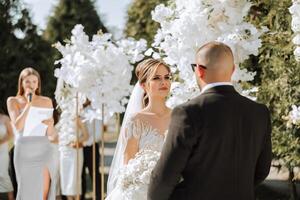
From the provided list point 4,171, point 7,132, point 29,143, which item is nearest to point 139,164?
point 29,143

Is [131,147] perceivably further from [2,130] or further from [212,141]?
[2,130]

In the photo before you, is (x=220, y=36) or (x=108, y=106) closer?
(x=220, y=36)

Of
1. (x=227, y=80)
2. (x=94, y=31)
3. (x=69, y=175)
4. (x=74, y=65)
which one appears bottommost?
(x=69, y=175)

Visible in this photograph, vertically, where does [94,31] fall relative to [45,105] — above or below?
above

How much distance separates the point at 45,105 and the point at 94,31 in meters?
13.8

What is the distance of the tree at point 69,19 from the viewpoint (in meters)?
20.4

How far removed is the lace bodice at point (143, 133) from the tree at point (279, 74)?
3231 mm

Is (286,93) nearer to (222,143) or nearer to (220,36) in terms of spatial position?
(220,36)

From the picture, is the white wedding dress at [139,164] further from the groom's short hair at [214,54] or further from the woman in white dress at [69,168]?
the woman in white dress at [69,168]

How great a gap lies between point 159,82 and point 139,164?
0.61 metres

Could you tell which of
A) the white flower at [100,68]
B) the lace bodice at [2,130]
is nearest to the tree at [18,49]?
the lace bodice at [2,130]

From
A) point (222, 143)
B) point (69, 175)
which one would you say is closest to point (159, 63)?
point (222, 143)

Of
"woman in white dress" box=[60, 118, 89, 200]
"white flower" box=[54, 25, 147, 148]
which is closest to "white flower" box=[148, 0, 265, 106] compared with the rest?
"white flower" box=[54, 25, 147, 148]

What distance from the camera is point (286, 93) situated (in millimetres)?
7738
